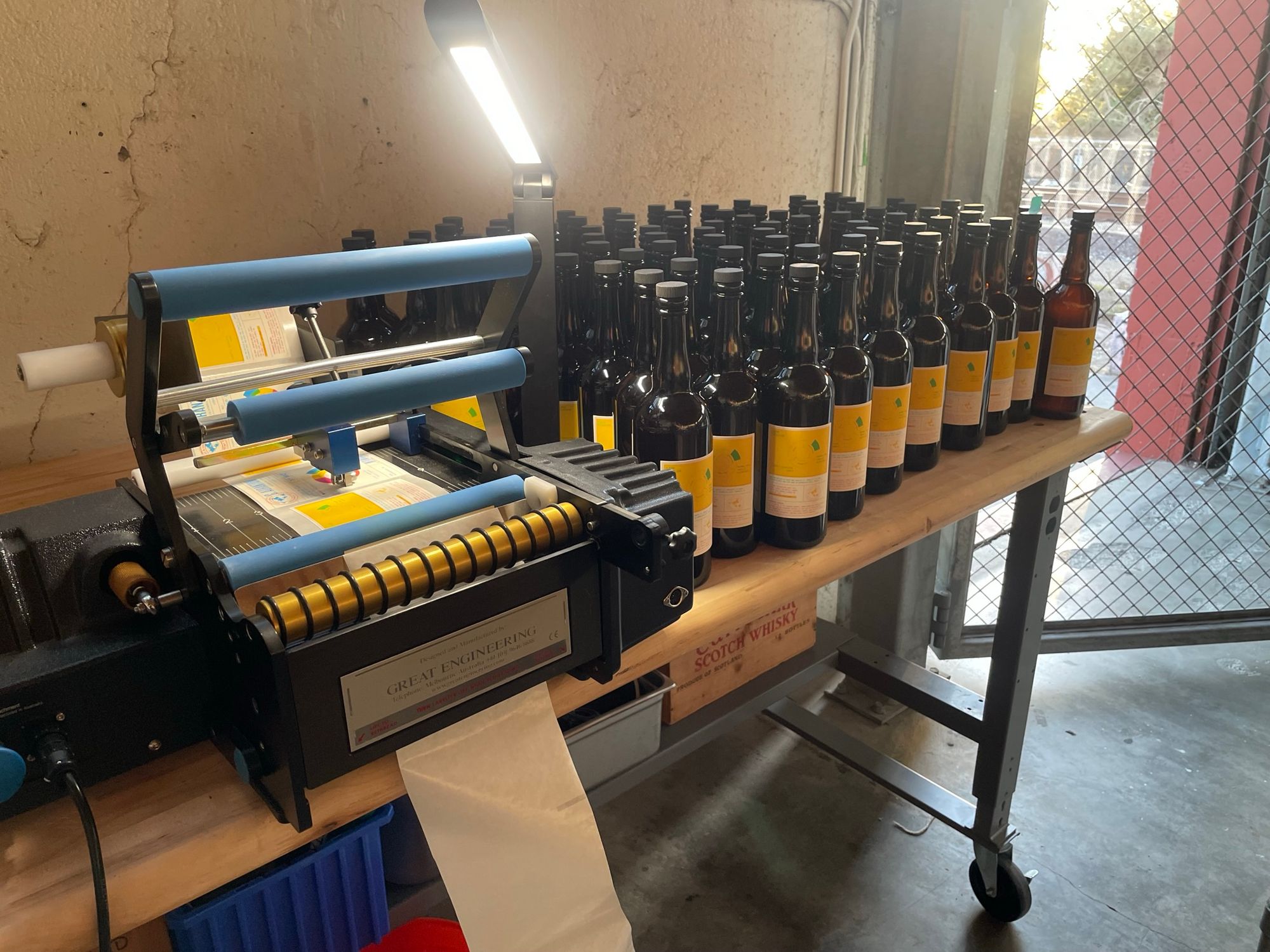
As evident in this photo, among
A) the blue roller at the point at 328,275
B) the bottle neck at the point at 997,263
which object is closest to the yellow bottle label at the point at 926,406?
the bottle neck at the point at 997,263

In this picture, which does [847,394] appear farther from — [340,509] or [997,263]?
[340,509]

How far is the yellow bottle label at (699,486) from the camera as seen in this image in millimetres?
904

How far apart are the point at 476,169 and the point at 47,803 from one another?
112cm

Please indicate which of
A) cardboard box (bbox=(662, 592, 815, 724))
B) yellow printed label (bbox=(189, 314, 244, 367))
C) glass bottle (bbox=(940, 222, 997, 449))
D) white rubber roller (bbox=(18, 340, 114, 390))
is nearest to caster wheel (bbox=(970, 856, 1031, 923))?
cardboard box (bbox=(662, 592, 815, 724))

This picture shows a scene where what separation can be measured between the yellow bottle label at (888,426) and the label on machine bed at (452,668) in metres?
0.59

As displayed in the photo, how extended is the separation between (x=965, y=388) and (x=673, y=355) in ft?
1.99

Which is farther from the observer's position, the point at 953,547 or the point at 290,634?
the point at 953,547

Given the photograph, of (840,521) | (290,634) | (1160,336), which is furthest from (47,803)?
(1160,336)

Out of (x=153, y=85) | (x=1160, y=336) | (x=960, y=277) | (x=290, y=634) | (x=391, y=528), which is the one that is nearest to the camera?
(x=290, y=634)

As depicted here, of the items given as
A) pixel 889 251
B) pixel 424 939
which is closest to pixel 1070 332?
pixel 889 251

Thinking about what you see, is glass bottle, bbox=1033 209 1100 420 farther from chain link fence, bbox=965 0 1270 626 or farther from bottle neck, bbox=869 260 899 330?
chain link fence, bbox=965 0 1270 626

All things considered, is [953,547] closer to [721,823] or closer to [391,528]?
[721,823]

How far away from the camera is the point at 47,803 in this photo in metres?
0.63

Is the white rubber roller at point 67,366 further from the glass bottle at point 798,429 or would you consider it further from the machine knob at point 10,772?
the glass bottle at point 798,429
